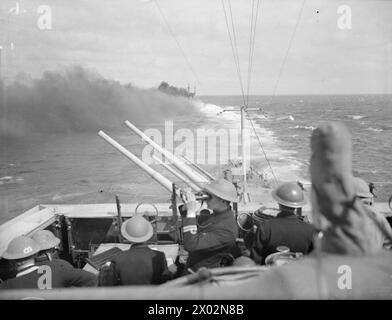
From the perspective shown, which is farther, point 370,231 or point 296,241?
point 296,241

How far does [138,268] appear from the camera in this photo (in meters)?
3.34

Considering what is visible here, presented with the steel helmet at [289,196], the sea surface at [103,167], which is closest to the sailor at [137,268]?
the steel helmet at [289,196]

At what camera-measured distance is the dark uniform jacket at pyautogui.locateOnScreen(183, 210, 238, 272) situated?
3443mm

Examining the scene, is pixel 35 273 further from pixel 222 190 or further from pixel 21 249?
pixel 222 190

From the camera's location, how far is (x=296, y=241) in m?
3.49

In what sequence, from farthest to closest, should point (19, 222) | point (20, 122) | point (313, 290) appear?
point (20, 122) < point (19, 222) < point (313, 290)

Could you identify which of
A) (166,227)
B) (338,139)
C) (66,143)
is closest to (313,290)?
(338,139)

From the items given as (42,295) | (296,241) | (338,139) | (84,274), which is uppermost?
(338,139)

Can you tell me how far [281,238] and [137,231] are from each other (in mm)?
1371

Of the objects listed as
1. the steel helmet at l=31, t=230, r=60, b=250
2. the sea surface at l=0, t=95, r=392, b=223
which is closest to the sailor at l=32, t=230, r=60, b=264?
the steel helmet at l=31, t=230, r=60, b=250

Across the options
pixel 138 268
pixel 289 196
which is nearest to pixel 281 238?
pixel 289 196

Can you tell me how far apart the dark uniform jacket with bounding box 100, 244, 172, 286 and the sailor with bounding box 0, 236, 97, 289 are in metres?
0.26
